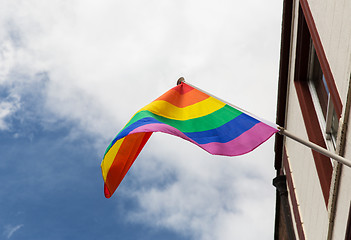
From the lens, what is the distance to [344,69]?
6430mm

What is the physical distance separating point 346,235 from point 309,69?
415 cm

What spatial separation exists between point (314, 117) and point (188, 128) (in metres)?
2.79

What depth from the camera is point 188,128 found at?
7195 mm

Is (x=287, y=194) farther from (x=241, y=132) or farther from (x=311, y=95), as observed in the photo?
(x=241, y=132)

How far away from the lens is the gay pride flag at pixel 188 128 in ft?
22.1

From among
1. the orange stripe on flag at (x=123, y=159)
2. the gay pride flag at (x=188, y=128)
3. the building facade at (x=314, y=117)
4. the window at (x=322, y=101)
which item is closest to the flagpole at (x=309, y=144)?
the gay pride flag at (x=188, y=128)

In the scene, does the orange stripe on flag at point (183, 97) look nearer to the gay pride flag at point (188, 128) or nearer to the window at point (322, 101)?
the gay pride flag at point (188, 128)

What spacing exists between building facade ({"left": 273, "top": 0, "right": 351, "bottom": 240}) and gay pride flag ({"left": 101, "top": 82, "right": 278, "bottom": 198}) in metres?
1.22

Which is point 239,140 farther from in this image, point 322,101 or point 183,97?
point 322,101

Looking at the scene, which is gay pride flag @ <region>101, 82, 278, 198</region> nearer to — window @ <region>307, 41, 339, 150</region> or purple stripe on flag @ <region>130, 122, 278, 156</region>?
purple stripe on flag @ <region>130, 122, 278, 156</region>

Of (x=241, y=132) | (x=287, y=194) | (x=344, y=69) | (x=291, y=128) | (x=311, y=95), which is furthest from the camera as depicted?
(x=287, y=194)

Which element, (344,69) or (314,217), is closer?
(344,69)

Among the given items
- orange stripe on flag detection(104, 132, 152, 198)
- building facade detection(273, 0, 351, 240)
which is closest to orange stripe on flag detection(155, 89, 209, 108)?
orange stripe on flag detection(104, 132, 152, 198)

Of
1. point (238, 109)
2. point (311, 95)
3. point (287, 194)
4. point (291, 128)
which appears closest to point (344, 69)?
point (238, 109)
